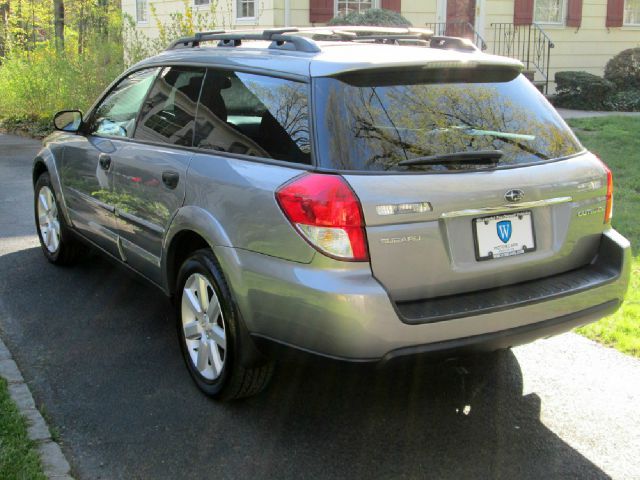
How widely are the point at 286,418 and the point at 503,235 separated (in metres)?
1.35

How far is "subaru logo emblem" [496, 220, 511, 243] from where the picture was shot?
3.29 m

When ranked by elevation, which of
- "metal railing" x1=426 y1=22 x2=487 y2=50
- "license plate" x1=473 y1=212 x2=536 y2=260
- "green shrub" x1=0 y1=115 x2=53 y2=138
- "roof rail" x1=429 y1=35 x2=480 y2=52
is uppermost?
"metal railing" x1=426 y1=22 x2=487 y2=50

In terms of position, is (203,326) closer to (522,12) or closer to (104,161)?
(104,161)

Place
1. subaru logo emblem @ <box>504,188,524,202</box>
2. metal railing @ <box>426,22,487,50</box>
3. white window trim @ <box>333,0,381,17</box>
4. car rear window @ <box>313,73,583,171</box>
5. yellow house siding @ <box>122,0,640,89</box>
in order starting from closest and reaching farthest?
car rear window @ <box>313,73,583,171</box> → subaru logo emblem @ <box>504,188,524,202</box> → yellow house siding @ <box>122,0,640,89</box> → white window trim @ <box>333,0,381,17</box> → metal railing @ <box>426,22,487,50</box>

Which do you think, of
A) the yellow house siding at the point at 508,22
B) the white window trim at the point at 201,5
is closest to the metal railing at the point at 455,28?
the yellow house siding at the point at 508,22

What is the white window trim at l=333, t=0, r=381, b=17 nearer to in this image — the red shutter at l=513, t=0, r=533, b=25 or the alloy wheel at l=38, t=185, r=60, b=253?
the red shutter at l=513, t=0, r=533, b=25

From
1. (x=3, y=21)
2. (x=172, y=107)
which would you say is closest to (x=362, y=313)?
(x=172, y=107)

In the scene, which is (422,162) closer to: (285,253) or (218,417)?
(285,253)

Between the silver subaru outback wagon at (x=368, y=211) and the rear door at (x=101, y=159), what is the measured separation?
27.0 inches

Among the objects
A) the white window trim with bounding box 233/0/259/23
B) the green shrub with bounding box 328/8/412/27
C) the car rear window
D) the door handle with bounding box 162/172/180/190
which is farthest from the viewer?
the white window trim with bounding box 233/0/259/23

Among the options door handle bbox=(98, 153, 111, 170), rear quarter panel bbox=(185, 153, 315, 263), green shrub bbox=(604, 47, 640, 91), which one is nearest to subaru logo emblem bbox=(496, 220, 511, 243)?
rear quarter panel bbox=(185, 153, 315, 263)

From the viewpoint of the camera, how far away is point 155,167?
422cm

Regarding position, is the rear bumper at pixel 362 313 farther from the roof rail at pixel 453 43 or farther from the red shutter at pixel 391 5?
the red shutter at pixel 391 5

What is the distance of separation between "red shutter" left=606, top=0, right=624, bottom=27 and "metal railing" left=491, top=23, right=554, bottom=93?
2.12 metres
